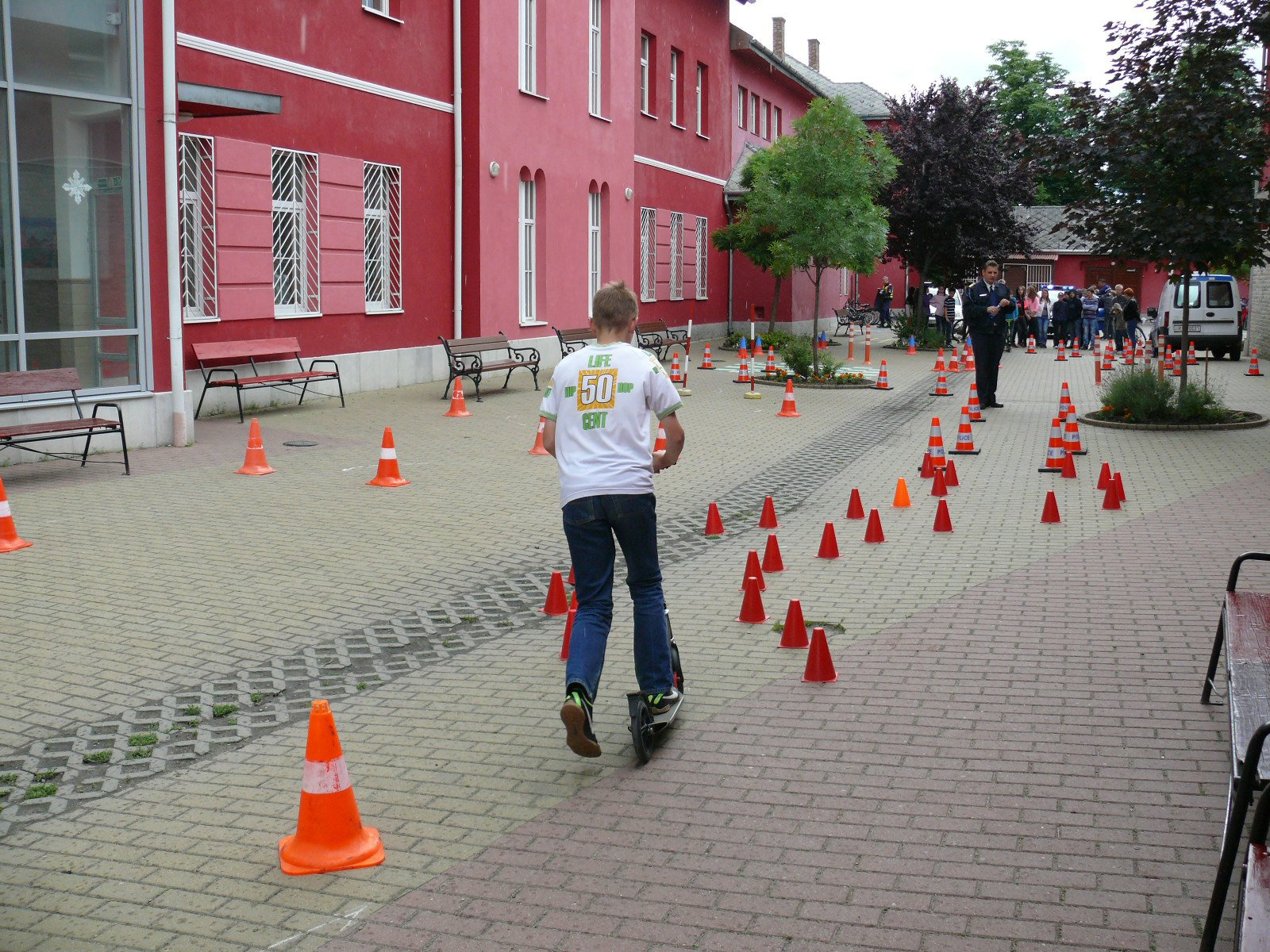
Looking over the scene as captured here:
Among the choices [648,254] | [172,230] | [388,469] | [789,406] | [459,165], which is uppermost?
[459,165]

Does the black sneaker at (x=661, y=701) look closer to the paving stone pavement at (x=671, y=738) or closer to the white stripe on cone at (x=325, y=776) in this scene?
the paving stone pavement at (x=671, y=738)

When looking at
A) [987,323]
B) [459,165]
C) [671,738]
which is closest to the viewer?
[671,738]

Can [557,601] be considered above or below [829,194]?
below

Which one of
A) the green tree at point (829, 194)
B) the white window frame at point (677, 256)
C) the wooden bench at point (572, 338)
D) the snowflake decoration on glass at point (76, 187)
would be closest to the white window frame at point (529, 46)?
the wooden bench at point (572, 338)

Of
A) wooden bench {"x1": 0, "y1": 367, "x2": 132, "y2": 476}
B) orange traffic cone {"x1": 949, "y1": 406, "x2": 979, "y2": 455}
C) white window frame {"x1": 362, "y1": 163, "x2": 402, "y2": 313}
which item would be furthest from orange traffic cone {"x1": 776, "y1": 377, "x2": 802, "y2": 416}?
wooden bench {"x1": 0, "y1": 367, "x2": 132, "y2": 476}

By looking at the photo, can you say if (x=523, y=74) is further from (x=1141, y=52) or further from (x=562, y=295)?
(x=1141, y=52)

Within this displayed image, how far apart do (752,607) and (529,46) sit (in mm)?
19285

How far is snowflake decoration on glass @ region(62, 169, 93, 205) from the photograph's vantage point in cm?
1335

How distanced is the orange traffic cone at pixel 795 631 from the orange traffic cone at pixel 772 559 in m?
1.87

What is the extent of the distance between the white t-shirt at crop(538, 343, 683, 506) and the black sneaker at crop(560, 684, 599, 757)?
77 centimetres

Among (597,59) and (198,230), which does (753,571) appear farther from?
(597,59)

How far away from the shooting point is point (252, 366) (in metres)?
17.1

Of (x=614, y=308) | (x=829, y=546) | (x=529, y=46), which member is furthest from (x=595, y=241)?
(x=614, y=308)

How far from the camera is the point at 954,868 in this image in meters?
4.19
